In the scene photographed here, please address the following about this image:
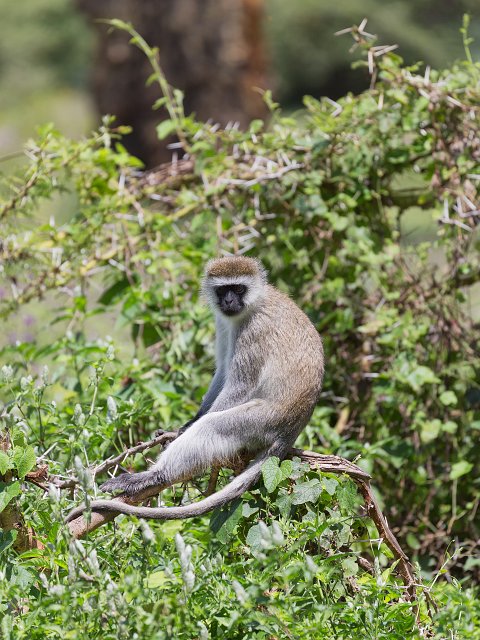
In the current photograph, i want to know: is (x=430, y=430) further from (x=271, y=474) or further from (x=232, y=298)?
(x=271, y=474)

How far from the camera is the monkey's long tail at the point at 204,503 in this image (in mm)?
3678

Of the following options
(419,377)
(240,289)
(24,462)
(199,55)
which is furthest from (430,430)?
(199,55)

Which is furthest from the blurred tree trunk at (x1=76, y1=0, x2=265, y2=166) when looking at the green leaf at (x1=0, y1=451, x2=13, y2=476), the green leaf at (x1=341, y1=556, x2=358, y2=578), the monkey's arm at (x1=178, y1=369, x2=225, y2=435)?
the green leaf at (x1=0, y1=451, x2=13, y2=476)

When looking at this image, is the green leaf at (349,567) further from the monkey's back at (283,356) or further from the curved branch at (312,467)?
the monkey's back at (283,356)

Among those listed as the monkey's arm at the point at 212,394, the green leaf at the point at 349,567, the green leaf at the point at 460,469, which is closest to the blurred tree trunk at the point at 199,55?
the green leaf at the point at 460,469

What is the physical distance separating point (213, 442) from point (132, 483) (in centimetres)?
45

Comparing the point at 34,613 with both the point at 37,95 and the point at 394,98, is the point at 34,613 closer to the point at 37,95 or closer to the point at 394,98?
the point at 394,98

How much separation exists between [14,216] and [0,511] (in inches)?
130

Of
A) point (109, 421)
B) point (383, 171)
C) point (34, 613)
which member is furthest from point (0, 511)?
point (383, 171)

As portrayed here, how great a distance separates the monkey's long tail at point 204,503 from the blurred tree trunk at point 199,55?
11095 millimetres

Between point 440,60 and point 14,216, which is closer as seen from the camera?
point 14,216

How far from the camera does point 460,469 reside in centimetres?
570

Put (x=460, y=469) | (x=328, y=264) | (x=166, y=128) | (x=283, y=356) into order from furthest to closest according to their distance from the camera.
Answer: (x=166, y=128), (x=328, y=264), (x=460, y=469), (x=283, y=356)

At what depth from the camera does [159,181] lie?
22.7ft
